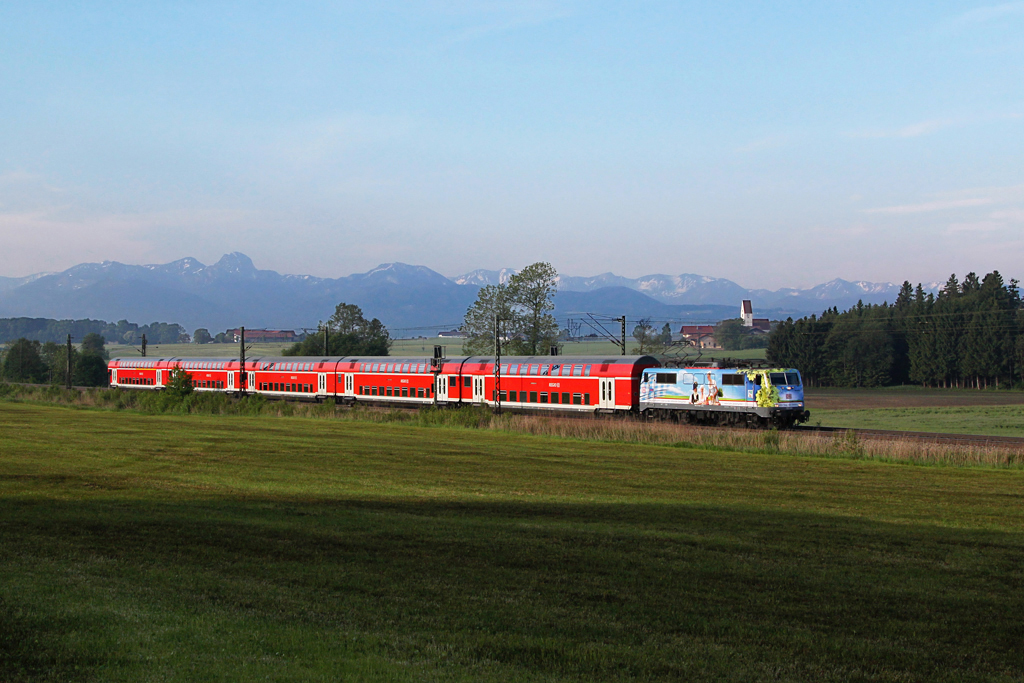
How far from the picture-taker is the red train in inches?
2293

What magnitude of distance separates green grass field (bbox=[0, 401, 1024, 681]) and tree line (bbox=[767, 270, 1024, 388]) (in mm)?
109876

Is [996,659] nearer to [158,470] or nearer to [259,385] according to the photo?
[158,470]

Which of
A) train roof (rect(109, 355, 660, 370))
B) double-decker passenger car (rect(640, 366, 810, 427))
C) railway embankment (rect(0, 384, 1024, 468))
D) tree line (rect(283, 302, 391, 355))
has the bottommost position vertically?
railway embankment (rect(0, 384, 1024, 468))

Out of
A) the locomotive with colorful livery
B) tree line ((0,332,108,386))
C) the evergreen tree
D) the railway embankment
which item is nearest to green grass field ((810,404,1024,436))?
the railway embankment

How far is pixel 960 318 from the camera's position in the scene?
130500 millimetres

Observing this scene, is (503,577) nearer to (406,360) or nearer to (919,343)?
(406,360)

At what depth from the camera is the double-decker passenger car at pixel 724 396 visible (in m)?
50.2

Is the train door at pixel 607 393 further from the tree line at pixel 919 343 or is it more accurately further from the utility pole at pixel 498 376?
the tree line at pixel 919 343

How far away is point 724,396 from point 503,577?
1588 inches

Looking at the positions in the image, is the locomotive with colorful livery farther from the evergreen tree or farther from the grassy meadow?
the evergreen tree

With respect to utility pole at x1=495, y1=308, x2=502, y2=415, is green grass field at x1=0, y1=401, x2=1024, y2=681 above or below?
below

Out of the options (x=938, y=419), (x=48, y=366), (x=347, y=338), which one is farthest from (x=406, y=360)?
(x=48, y=366)

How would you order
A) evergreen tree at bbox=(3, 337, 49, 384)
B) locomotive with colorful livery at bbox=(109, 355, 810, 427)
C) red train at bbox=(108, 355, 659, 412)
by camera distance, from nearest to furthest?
locomotive with colorful livery at bbox=(109, 355, 810, 427), red train at bbox=(108, 355, 659, 412), evergreen tree at bbox=(3, 337, 49, 384)

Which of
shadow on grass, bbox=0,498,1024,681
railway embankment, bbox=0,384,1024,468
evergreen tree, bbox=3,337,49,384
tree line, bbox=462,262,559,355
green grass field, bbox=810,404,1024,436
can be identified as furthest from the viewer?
evergreen tree, bbox=3,337,49,384
